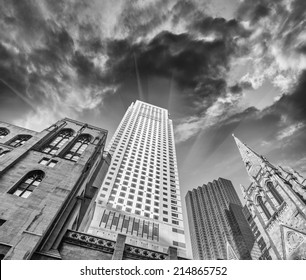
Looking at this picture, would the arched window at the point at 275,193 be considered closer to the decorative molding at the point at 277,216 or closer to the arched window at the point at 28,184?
the decorative molding at the point at 277,216

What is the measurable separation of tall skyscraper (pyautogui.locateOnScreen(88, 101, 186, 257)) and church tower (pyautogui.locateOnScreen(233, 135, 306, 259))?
51.8ft

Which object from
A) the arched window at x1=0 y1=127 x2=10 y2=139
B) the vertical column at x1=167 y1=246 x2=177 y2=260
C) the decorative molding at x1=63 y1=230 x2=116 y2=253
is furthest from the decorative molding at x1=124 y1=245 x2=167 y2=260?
the arched window at x1=0 y1=127 x2=10 y2=139

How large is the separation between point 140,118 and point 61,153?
7185 cm

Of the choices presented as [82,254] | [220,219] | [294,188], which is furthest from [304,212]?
[220,219]

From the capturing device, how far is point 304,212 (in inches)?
972

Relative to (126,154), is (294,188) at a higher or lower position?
lower

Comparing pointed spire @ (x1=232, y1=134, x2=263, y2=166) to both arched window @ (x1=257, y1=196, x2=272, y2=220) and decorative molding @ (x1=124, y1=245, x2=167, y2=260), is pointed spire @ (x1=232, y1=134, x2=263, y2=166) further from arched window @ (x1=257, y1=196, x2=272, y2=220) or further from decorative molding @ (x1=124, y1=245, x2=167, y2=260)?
decorative molding @ (x1=124, y1=245, x2=167, y2=260)

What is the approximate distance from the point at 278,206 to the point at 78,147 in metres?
32.8

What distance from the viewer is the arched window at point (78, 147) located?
58.1 ft

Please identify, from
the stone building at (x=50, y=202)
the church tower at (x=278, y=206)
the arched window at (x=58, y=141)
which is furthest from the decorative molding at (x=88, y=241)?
the church tower at (x=278, y=206)

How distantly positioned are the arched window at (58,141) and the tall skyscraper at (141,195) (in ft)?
57.2

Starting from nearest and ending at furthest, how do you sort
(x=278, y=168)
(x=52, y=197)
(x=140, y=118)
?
1. (x=52, y=197)
2. (x=278, y=168)
3. (x=140, y=118)

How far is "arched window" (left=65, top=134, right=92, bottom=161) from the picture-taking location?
58.1ft
